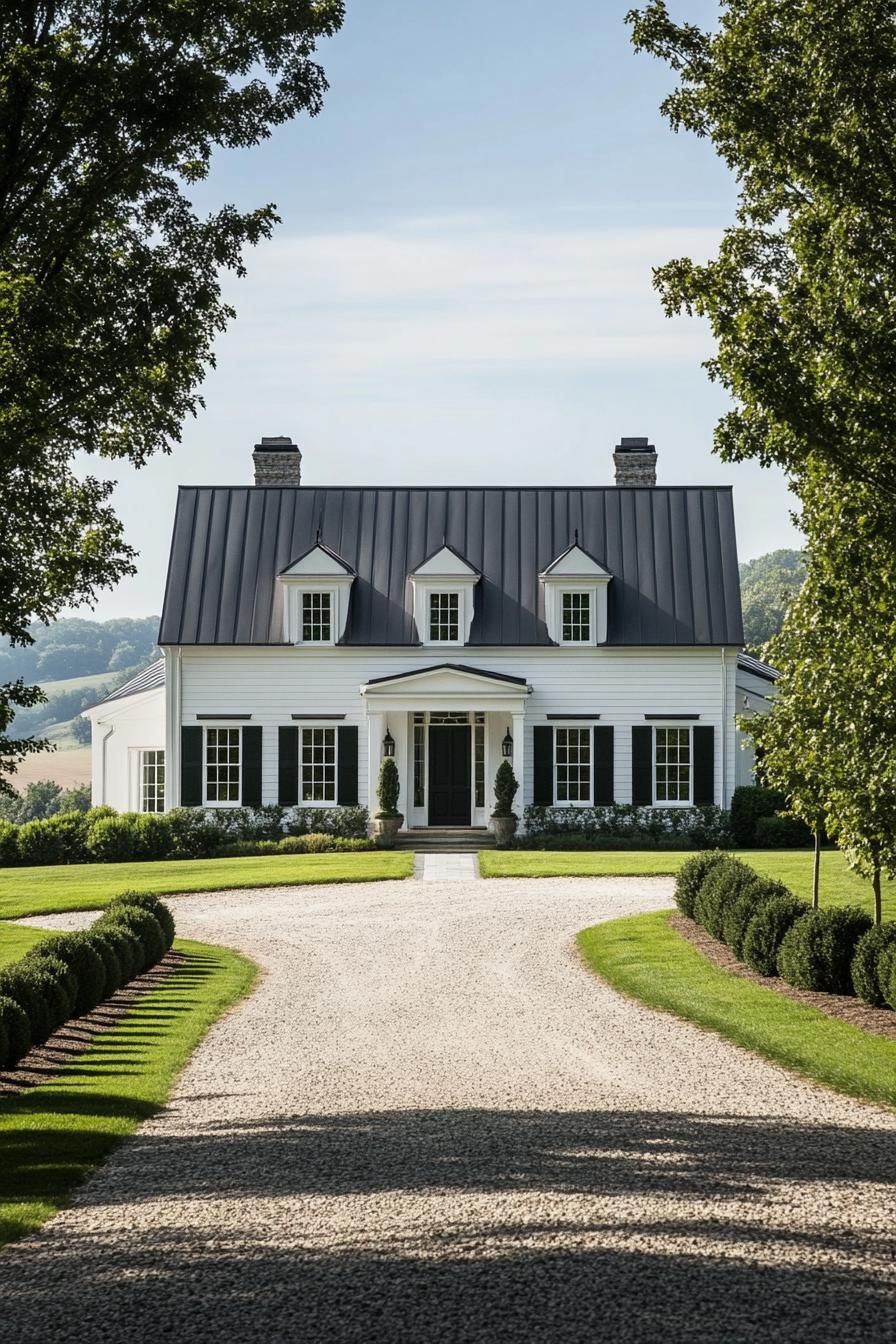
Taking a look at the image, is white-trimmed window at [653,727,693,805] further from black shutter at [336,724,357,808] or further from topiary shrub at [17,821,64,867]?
topiary shrub at [17,821,64,867]

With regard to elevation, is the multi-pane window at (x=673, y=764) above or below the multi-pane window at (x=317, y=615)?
below

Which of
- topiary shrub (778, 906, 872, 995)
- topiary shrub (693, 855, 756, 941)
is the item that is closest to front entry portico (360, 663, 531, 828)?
topiary shrub (693, 855, 756, 941)

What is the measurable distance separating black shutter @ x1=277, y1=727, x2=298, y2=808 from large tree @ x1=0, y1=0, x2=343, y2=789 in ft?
65.5

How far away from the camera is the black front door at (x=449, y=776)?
32156 mm

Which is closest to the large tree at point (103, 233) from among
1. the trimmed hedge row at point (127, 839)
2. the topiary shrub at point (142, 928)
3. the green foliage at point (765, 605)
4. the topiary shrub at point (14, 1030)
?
the topiary shrub at point (14, 1030)

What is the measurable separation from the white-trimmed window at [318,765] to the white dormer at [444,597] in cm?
317

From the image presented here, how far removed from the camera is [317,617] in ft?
106

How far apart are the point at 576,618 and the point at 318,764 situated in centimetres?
673

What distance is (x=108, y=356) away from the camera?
35.1 feet

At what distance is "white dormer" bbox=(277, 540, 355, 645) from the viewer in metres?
32.0

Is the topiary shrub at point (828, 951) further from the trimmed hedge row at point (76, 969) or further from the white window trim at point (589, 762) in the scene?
the white window trim at point (589, 762)

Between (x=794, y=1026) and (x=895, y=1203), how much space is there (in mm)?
5220

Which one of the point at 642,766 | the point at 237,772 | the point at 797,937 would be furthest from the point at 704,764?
the point at 797,937

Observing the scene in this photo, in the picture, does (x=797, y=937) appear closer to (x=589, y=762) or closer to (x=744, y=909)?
(x=744, y=909)
